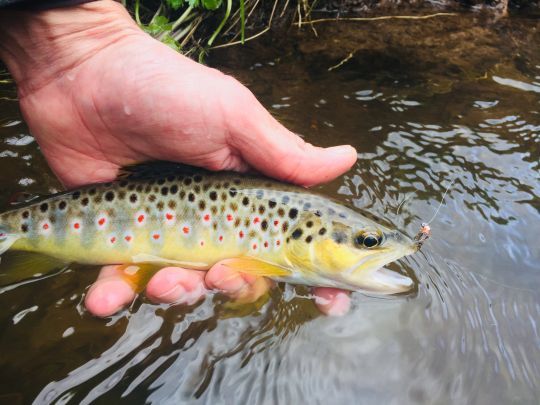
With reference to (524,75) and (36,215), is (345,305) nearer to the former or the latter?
(36,215)

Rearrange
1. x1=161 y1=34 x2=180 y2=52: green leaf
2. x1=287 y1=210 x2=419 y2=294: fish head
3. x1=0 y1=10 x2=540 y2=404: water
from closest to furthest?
1. x1=0 y1=10 x2=540 y2=404: water
2. x1=287 y1=210 x2=419 y2=294: fish head
3. x1=161 y1=34 x2=180 y2=52: green leaf

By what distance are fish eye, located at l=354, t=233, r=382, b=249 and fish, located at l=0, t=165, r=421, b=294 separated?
7 cm

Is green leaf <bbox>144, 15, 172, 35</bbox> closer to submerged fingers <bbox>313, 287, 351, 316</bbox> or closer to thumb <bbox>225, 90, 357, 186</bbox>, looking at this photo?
thumb <bbox>225, 90, 357, 186</bbox>

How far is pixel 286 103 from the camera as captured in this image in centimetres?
414

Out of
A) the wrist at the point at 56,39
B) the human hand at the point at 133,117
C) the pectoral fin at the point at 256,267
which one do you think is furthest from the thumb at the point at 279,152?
the wrist at the point at 56,39

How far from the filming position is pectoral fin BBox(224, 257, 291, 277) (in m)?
2.41

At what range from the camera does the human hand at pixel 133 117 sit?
246 cm

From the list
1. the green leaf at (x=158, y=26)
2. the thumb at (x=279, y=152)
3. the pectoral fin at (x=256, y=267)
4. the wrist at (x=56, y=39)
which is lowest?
the pectoral fin at (x=256, y=267)

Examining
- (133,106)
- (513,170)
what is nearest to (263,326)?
(133,106)

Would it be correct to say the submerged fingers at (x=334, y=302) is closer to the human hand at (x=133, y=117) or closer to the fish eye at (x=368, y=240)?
the human hand at (x=133, y=117)

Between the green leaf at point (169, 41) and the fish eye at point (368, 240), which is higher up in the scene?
the green leaf at point (169, 41)

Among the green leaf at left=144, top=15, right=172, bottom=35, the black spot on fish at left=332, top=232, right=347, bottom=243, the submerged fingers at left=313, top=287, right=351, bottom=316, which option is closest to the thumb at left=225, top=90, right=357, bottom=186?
the black spot on fish at left=332, top=232, right=347, bottom=243

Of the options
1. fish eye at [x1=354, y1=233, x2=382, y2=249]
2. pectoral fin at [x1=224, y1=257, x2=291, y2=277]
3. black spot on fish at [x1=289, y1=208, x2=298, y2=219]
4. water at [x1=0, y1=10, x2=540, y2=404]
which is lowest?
water at [x1=0, y1=10, x2=540, y2=404]

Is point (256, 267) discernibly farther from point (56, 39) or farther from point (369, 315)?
point (56, 39)
